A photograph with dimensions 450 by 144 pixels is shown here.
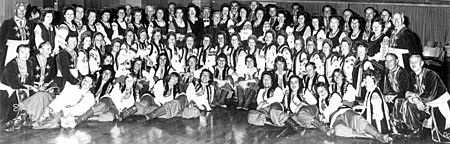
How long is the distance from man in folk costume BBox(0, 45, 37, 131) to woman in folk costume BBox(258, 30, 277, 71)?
10.3 ft

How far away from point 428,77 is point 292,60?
6.49 ft

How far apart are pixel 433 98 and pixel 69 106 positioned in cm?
430

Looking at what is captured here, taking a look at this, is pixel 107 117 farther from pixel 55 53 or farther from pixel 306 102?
pixel 306 102

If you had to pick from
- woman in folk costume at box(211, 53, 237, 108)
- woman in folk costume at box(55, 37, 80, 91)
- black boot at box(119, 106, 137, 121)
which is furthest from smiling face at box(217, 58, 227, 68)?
woman in folk costume at box(55, 37, 80, 91)

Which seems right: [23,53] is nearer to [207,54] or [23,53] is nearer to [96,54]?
[96,54]

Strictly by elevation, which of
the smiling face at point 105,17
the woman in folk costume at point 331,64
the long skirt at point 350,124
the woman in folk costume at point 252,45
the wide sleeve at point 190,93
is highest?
the smiling face at point 105,17

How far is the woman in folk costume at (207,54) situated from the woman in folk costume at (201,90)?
11.9 inches

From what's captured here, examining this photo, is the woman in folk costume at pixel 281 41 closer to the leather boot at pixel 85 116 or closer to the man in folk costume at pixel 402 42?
the man in folk costume at pixel 402 42

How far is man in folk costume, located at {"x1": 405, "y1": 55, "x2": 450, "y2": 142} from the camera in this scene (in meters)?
7.44

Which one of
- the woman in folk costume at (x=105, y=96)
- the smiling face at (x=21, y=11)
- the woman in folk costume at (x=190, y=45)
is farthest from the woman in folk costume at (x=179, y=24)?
the smiling face at (x=21, y=11)

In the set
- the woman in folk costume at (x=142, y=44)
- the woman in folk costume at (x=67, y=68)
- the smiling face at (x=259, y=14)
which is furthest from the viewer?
the smiling face at (x=259, y=14)

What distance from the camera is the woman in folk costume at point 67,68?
806 centimetres

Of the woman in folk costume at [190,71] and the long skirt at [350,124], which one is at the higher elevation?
the woman in folk costume at [190,71]

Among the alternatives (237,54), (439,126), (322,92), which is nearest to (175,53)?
(237,54)
